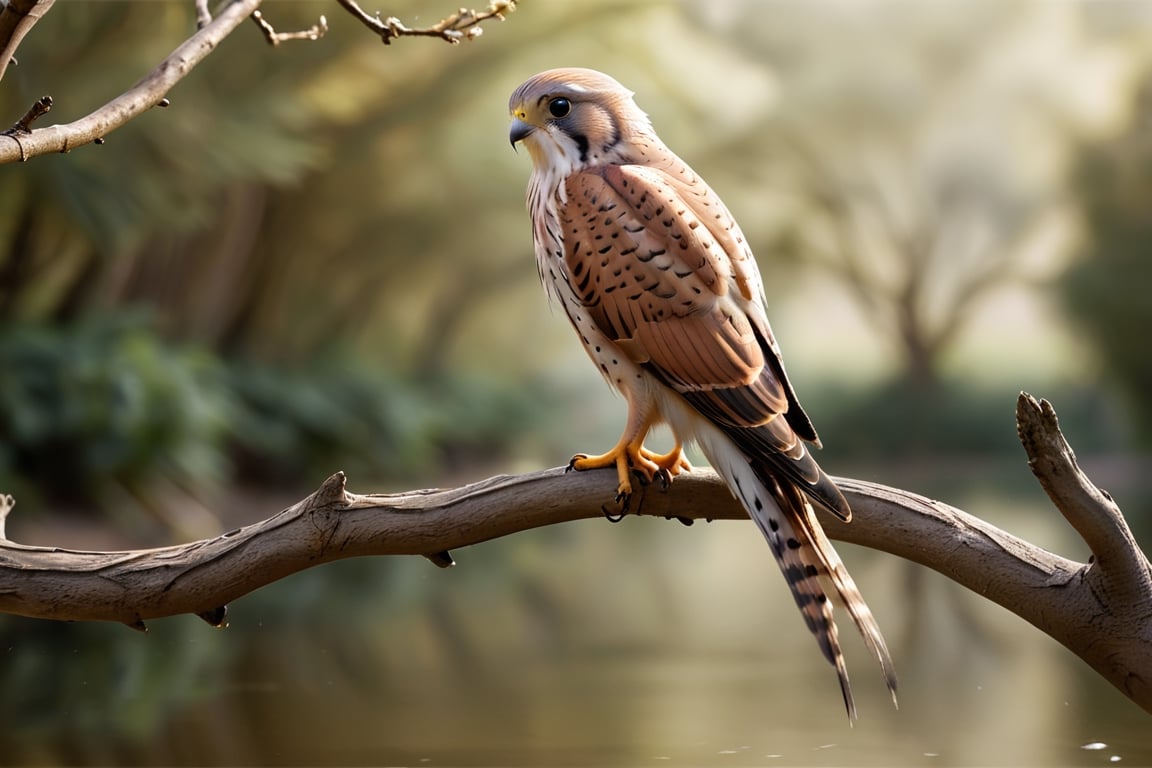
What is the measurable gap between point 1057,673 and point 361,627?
2.76 meters

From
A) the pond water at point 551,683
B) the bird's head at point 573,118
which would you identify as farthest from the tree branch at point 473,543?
the pond water at point 551,683

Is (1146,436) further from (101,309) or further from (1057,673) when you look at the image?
(101,309)

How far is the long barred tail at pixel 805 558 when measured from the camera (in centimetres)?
170

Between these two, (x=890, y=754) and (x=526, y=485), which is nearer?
(x=526, y=485)

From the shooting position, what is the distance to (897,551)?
→ 1.93 m

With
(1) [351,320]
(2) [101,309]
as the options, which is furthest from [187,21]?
(1) [351,320]

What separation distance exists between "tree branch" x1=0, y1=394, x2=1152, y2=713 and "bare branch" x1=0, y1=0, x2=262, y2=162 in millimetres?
628

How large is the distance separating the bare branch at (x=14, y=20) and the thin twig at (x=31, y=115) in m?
0.08

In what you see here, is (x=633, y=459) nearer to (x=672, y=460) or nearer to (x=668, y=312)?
(x=672, y=460)

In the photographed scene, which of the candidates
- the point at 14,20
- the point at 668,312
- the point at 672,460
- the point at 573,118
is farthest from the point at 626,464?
the point at 14,20

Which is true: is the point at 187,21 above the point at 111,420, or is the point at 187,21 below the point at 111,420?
above

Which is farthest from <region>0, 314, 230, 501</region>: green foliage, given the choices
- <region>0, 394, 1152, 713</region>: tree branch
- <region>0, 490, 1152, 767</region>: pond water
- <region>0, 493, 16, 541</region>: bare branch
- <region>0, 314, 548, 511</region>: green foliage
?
<region>0, 394, 1152, 713</region>: tree branch

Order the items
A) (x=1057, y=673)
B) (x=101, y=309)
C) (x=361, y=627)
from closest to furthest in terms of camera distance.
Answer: (x=1057, y=673)
(x=361, y=627)
(x=101, y=309)

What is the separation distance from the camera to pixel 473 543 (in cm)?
187
